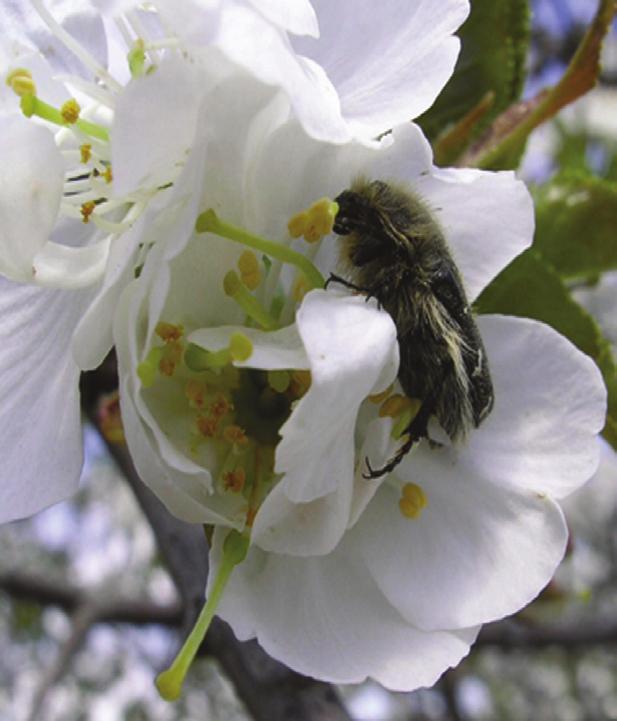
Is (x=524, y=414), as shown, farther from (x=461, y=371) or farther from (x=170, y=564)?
(x=170, y=564)

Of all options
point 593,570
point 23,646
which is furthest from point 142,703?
point 593,570

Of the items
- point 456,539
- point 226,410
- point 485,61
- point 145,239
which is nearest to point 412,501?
point 456,539

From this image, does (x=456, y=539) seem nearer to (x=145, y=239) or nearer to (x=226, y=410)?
(x=226, y=410)

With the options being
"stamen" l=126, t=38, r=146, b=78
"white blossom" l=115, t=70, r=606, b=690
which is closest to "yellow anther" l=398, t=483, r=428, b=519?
"white blossom" l=115, t=70, r=606, b=690

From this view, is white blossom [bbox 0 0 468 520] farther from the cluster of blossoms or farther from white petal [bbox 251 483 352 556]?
white petal [bbox 251 483 352 556]

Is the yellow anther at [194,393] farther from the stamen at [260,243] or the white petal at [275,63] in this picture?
the white petal at [275,63]

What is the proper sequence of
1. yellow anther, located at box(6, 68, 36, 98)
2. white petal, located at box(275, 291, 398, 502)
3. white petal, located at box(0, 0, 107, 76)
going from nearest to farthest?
white petal, located at box(275, 291, 398, 502)
yellow anther, located at box(6, 68, 36, 98)
white petal, located at box(0, 0, 107, 76)

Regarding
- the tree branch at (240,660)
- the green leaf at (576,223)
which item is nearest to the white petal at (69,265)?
the tree branch at (240,660)
